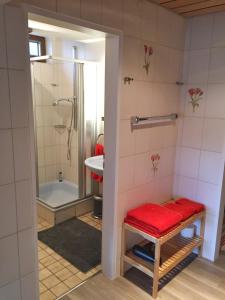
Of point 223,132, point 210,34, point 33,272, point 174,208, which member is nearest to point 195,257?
point 174,208

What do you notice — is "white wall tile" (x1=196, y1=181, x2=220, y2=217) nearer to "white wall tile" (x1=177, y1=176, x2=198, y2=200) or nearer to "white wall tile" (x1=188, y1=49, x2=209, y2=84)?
"white wall tile" (x1=177, y1=176, x2=198, y2=200)

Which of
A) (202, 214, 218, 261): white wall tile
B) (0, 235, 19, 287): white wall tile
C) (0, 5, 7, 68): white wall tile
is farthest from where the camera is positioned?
(202, 214, 218, 261): white wall tile

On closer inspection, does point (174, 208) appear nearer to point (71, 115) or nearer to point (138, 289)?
point (138, 289)

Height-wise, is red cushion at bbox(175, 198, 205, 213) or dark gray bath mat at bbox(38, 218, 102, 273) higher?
red cushion at bbox(175, 198, 205, 213)

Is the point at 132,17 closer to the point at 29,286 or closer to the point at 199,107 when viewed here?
the point at 199,107

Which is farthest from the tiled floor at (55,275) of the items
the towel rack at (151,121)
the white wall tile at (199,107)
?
the white wall tile at (199,107)

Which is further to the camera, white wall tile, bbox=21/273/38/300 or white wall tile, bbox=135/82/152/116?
white wall tile, bbox=135/82/152/116

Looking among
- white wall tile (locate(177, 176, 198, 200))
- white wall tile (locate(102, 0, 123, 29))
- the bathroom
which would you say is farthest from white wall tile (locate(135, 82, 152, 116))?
the bathroom

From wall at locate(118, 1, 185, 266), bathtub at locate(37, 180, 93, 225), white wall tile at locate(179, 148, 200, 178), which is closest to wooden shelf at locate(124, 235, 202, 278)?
wall at locate(118, 1, 185, 266)

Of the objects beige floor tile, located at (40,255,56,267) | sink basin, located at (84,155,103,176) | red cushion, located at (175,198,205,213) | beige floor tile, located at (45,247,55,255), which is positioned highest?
sink basin, located at (84,155,103,176)

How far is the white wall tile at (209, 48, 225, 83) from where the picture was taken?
7.09 feet

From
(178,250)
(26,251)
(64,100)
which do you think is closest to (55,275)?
(26,251)

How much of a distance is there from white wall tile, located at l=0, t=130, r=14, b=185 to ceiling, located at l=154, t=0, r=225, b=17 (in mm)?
1440

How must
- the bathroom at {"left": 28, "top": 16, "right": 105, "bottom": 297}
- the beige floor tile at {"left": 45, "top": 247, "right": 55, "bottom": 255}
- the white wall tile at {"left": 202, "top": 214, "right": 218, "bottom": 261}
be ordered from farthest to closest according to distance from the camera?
the bathroom at {"left": 28, "top": 16, "right": 105, "bottom": 297}
the beige floor tile at {"left": 45, "top": 247, "right": 55, "bottom": 255}
the white wall tile at {"left": 202, "top": 214, "right": 218, "bottom": 261}
